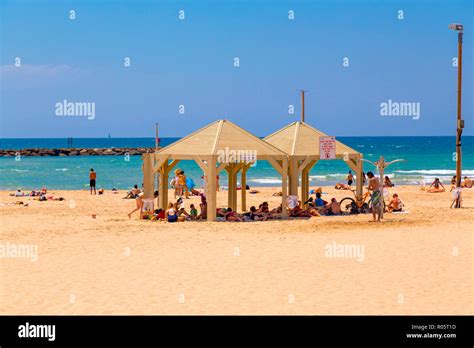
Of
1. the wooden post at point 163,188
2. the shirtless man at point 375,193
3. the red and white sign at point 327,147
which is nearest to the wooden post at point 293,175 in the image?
the red and white sign at point 327,147

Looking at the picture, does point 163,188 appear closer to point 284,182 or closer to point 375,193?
point 284,182

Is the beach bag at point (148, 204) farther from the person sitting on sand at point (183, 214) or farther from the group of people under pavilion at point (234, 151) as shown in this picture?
the person sitting on sand at point (183, 214)

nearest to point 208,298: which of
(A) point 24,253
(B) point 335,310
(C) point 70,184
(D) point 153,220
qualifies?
(B) point 335,310

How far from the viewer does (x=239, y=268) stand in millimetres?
11516

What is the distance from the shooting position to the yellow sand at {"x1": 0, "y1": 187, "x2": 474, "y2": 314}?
29.4 feet

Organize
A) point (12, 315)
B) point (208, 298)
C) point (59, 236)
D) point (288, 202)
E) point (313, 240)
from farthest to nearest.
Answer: point (288, 202) < point (59, 236) < point (313, 240) < point (208, 298) < point (12, 315)

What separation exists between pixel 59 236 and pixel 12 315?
7.56 m

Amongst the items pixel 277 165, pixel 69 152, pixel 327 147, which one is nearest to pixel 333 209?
pixel 327 147

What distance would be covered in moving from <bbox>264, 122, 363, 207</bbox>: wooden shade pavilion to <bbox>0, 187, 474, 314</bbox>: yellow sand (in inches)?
84.3

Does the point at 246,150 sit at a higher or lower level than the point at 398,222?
higher

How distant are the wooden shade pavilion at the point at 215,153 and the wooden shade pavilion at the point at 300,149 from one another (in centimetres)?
55

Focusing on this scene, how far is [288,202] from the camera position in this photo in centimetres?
1961
